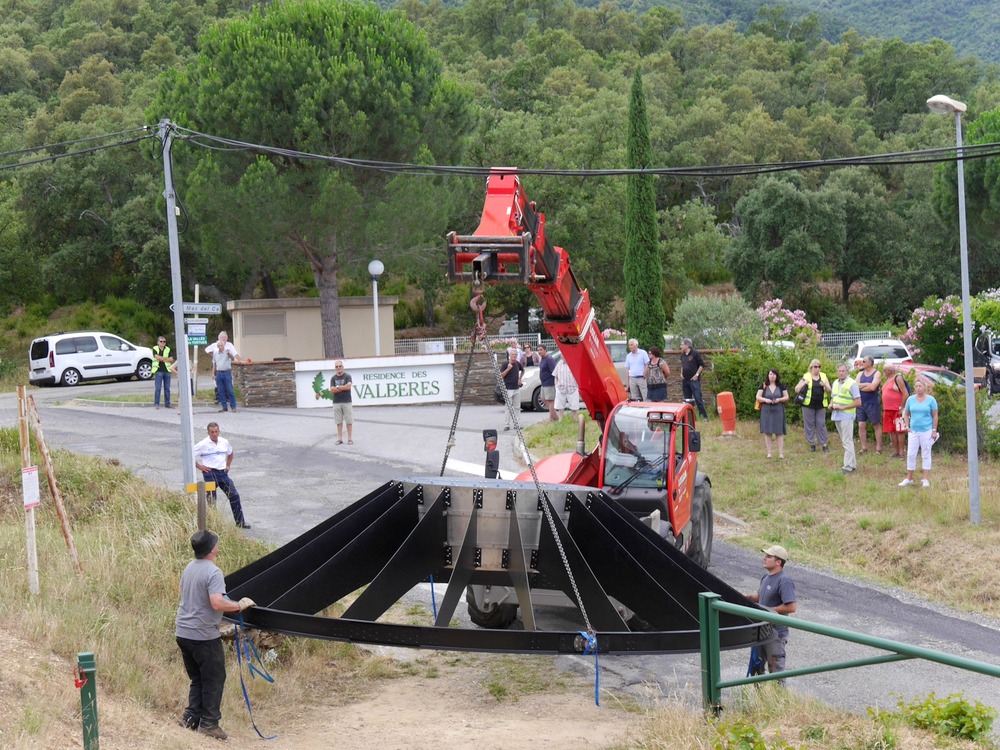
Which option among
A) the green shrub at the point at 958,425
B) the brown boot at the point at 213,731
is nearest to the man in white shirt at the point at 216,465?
the brown boot at the point at 213,731

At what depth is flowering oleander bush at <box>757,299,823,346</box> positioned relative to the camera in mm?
26141

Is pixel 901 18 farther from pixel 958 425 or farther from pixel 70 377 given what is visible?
pixel 958 425

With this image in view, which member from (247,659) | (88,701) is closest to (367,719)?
(247,659)

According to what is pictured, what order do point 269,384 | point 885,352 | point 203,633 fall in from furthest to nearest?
point 885,352, point 269,384, point 203,633

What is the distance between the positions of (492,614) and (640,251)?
19.6 m

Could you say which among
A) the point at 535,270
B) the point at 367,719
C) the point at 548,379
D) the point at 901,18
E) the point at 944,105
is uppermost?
the point at 901,18

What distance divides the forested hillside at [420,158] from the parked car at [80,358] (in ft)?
15.5

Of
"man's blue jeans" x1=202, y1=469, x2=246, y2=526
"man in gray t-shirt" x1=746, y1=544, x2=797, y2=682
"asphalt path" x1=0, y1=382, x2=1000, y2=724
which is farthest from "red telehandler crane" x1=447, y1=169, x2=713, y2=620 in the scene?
"man's blue jeans" x1=202, y1=469, x2=246, y2=526

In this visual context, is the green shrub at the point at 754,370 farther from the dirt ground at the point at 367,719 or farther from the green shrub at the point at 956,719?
the green shrub at the point at 956,719

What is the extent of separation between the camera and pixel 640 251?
97.5 feet

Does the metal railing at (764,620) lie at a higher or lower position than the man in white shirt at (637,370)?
lower

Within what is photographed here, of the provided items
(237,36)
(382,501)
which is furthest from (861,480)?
(237,36)

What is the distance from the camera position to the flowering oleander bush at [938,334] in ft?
111

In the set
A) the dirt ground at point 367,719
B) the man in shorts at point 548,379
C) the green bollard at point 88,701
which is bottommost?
the dirt ground at point 367,719
